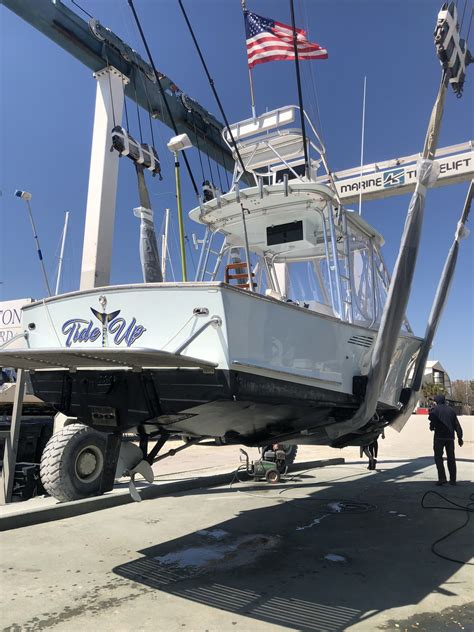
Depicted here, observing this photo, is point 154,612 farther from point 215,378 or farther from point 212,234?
point 212,234

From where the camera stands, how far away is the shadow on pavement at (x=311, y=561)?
340 centimetres

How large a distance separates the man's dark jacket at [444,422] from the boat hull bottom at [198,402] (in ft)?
13.0

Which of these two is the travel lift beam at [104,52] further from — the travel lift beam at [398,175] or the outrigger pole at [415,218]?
the outrigger pole at [415,218]

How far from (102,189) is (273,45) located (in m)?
5.15

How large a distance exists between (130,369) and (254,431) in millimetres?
1721

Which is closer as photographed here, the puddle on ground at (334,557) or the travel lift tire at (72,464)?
the puddle on ground at (334,557)

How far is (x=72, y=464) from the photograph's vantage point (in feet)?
21.0

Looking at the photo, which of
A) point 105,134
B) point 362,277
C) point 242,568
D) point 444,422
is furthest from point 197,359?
point 105,134

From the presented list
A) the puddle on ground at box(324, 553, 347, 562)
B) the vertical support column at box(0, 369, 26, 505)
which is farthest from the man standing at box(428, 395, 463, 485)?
the vertical support column at box(0, 369, 26, 505)

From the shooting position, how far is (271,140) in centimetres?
671

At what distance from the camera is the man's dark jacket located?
7.89 m

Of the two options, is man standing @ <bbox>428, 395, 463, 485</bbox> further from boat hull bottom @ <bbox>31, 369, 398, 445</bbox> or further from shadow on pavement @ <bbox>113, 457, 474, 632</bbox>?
boat hull bottom @ <bbox>31, 369, 398, 445</bbox>

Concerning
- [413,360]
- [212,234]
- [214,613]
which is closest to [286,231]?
[212,234]

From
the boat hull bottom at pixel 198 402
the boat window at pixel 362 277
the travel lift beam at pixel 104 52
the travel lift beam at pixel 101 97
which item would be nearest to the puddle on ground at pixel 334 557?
the boat hull bottom at pixel 198 402
